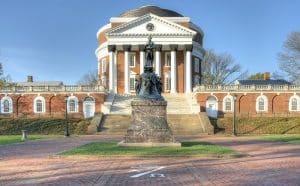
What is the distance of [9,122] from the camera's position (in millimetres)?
53219

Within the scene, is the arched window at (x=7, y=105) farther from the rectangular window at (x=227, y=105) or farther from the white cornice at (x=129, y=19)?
the rectangular window at (x=227, y=105)

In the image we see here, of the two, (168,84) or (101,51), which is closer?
(168,84)

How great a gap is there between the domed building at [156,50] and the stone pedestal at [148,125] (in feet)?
147

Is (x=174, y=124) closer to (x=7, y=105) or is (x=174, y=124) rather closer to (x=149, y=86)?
(x=7, y=105)

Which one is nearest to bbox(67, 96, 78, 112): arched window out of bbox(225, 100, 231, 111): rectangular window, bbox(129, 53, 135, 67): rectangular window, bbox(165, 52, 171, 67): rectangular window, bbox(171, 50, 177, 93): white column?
bbox(129, 53, 135, 67): rectangular window

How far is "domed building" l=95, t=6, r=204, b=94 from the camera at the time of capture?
68688mm

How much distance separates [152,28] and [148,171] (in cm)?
5525

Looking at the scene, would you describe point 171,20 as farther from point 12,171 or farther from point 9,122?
point 12,171

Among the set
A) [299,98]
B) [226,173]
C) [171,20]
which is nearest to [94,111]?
[171,20]

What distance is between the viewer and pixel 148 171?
14969 millimetres

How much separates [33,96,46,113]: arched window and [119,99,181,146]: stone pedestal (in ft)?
129

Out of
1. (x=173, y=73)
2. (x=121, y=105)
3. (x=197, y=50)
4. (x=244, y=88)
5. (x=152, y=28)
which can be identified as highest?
(x=152, y=28)

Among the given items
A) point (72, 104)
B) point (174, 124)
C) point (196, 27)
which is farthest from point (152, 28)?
point (174, 124)

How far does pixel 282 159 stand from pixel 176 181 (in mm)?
8046
